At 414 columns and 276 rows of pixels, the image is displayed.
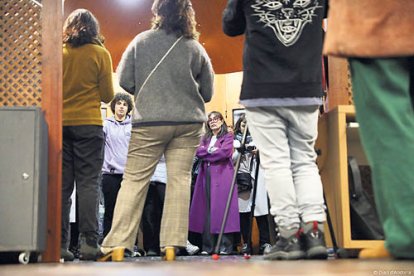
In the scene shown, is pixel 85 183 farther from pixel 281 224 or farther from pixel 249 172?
pixel 249 172

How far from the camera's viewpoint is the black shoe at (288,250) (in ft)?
9.41

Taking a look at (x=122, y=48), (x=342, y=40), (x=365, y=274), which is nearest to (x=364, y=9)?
(x=342, y=40)

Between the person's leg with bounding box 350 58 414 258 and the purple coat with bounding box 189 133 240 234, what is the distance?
410cm

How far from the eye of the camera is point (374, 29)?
156cm

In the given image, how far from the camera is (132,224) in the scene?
3414mm

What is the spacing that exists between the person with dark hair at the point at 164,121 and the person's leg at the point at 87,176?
1.04ft

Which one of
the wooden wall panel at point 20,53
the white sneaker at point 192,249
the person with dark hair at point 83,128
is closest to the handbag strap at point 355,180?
the person with dark hair at point 83,128

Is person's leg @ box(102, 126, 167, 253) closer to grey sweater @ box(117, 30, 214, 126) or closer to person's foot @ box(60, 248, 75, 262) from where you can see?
grey sweater @ box(117, 30, 214, 126)

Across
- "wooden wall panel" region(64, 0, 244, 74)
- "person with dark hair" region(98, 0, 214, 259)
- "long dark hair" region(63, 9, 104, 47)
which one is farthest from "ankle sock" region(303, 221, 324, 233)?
"wooden wall panel" region(64, 0, 244, 74)

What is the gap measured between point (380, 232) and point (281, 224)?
61cm

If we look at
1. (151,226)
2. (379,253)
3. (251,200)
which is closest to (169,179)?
(151,226)

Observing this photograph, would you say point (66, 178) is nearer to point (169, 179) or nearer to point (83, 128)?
point (83, 128)

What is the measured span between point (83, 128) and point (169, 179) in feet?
1.98

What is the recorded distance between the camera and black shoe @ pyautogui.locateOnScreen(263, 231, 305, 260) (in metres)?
2.87
